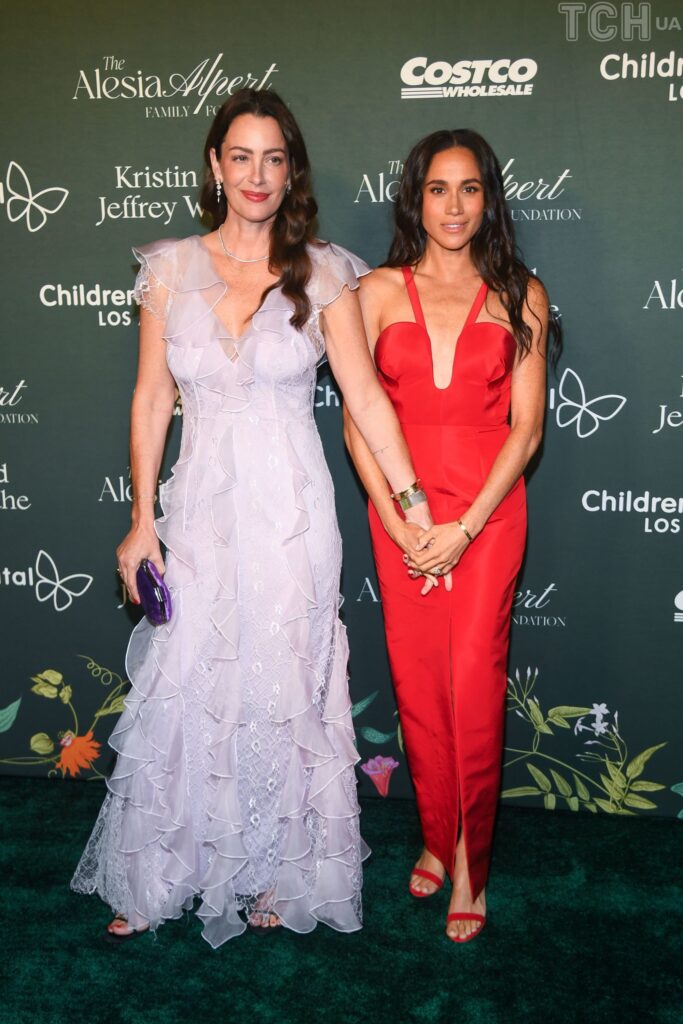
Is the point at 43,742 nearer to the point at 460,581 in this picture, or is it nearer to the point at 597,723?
the point at 460,581

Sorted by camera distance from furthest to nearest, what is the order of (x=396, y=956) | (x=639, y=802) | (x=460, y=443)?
(x=639, y=802) → (x=460, y=443) → (x=396, y=956)

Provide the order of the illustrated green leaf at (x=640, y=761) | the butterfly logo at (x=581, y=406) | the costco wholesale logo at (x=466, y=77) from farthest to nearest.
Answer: the illustrated green leaf at (x=640, y=761) → the butterfly logo at (x=581, y=406) → the costco wholesale logo at (x=466, y=77)

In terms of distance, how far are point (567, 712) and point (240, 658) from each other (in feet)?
4.51

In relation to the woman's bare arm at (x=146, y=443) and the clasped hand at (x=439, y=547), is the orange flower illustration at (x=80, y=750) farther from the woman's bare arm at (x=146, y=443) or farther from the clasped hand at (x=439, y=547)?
the clasped hand at (x=439, y=547)

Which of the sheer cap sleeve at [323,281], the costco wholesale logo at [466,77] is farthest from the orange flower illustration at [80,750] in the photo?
the costco wholesale logo at [466,77]

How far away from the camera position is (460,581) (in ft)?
9.29

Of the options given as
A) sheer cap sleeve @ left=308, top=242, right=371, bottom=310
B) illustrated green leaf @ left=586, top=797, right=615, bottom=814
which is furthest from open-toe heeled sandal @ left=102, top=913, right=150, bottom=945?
sheer cap sleeve @ left=308, top=242, right=371, bottom=310

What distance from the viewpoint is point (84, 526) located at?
3588 mm

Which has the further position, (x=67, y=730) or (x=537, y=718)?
(x=67, y=730)

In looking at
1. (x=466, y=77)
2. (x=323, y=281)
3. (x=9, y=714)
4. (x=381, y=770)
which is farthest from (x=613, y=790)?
(x=466, y=77)

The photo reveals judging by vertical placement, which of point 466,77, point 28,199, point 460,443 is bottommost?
point 460,443

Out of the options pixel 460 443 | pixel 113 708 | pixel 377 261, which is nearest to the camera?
pixel 460 443

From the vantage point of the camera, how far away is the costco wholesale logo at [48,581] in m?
3.63

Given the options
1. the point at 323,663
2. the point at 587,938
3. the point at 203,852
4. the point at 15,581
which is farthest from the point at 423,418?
the point at 15,581
